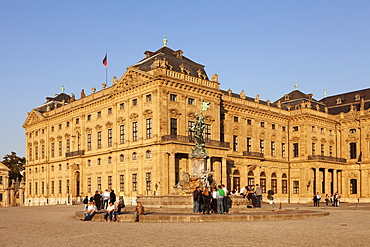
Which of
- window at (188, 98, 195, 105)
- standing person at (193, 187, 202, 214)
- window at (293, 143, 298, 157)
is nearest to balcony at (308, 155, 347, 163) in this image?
window at (293, 143, 298, 157)

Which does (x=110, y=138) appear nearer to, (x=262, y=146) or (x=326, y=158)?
(x=262, y=146)

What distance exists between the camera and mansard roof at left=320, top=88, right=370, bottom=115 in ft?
246

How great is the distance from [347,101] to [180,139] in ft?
130

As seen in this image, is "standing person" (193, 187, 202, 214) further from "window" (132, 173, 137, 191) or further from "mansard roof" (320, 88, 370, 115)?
"mansard roof" (320, 88, 370, 115)

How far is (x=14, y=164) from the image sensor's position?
97.9 m

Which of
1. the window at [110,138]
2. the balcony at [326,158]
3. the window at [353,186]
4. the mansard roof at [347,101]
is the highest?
the mansard roof at [347,101]

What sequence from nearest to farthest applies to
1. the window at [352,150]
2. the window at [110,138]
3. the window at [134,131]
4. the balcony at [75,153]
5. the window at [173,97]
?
1. the window at [173,97]
2. the window at [134,131]
3. the window at [110,138]
4. the balcony at [75,153]
5. the window at [352,150]

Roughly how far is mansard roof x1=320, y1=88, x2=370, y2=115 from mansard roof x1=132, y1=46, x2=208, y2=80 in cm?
2985

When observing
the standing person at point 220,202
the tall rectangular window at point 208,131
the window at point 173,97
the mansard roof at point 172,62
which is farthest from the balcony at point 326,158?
the standing person at point 220,202

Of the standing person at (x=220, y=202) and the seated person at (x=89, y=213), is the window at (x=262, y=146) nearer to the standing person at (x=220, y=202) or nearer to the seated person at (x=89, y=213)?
the standing person at (x=220, y=202)

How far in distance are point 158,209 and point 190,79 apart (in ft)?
87.5

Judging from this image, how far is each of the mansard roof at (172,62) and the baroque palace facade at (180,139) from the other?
0.55ft

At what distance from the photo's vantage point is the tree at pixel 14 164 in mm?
96688

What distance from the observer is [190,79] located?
54312mm
